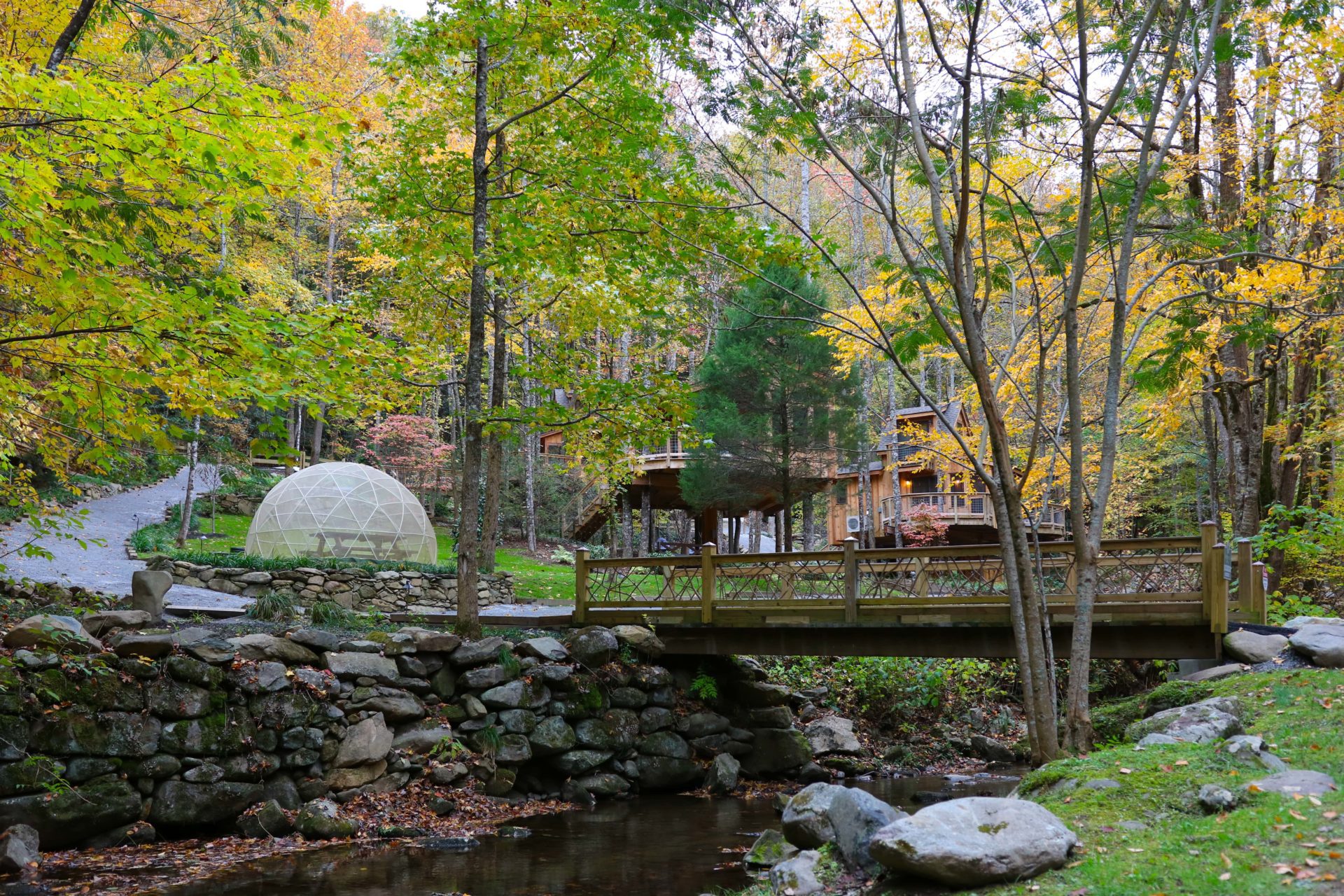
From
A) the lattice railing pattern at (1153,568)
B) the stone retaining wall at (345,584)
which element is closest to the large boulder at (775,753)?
the lattice railing pattern at (1153,568)

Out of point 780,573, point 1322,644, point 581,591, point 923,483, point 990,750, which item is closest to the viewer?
point 1322,644

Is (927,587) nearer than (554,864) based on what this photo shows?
No

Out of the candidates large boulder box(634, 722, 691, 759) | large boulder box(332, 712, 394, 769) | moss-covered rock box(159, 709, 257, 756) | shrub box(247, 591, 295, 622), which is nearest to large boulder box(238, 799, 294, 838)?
moss-covered rock box(159, 709, 257, 756)

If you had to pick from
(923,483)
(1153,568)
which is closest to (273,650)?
(1153,568)

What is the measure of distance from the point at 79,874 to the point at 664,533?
97.9 feet

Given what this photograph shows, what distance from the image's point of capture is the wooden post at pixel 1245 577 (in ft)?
33.6

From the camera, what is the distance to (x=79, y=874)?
22.2 feet

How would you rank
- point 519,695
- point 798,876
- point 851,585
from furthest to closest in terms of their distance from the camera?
point 851,585 < point 519,695 < point 798,876

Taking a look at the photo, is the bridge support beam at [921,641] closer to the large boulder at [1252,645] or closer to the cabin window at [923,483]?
the large boulder at [1252,645]

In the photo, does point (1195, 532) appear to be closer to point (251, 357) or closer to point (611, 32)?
point (611, 32)

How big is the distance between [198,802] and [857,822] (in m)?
6.08

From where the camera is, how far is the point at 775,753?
12273 mm

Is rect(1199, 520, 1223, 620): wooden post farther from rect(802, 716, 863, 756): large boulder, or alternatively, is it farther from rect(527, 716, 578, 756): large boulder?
rect(527, 716, 578, 756): large boulder

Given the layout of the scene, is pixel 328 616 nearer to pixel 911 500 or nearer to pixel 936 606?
pixel 936 606
